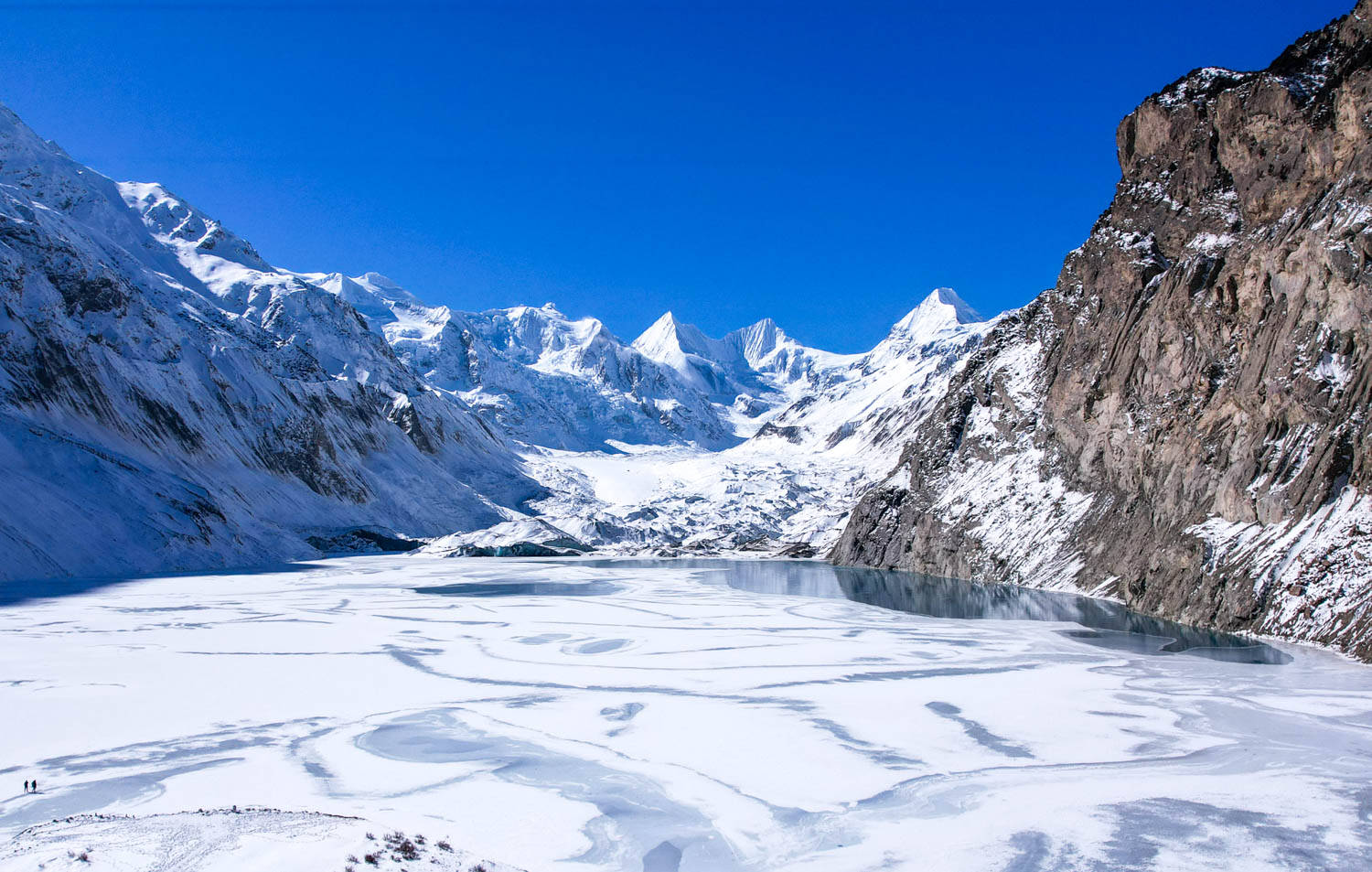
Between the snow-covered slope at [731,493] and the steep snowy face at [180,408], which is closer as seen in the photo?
the steep snowy face at [180,408]

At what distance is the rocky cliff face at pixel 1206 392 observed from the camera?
111ft

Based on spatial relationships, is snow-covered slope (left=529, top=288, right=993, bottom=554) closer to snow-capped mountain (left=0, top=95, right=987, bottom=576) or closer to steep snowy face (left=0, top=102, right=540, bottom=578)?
snow-capped mountain (left=0, top=95, right=987, bottom=576)

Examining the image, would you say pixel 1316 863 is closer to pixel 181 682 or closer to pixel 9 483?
pixel 181 682

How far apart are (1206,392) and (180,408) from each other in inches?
3453

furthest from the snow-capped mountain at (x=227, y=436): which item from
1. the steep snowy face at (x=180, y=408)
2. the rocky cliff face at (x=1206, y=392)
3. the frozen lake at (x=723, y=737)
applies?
the rocky cliff face at (x=1206, y=392)

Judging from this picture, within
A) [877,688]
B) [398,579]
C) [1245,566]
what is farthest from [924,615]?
[398,579]

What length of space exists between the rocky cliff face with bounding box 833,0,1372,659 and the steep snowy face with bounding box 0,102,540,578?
61543 millimetres

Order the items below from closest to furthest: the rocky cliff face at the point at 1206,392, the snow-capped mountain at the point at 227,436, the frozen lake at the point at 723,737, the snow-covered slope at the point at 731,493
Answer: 1. the frozen lake at the point at 723,737
2. the rocky cliff face at the point at 1206,392
3. the snow-capped mountain at the point at 227,436
4. the snow-covered slope at the point at 731,493

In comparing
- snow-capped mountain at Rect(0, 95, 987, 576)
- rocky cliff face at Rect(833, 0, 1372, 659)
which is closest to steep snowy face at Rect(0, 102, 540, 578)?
snow-capped mountain at Rect(0, 95, 987, 576)

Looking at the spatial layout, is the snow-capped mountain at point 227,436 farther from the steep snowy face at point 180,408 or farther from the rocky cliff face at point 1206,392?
the rocky cliff face at point 1206,392

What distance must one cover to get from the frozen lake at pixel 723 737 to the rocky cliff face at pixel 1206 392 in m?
5.42

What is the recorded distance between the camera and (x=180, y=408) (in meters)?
84.8

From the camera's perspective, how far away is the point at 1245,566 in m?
35.4

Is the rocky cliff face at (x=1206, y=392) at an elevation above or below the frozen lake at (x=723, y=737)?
above
